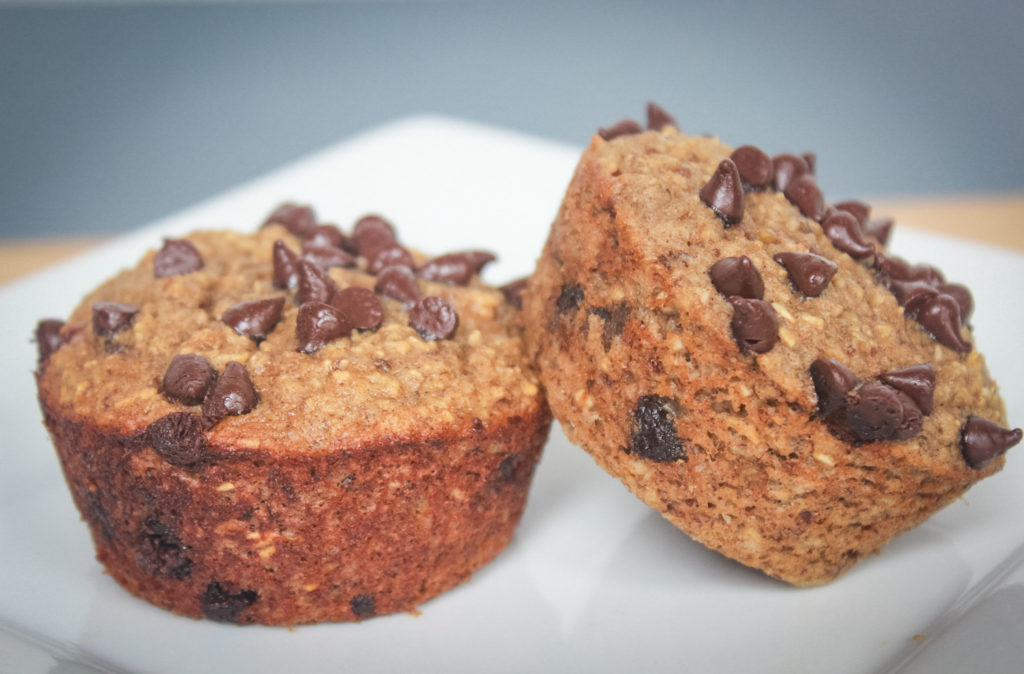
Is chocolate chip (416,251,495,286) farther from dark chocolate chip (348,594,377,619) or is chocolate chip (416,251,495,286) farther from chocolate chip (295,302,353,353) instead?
dark chocolate chip (348,594,377,619)

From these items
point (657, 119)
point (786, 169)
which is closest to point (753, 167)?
point (786, 169)

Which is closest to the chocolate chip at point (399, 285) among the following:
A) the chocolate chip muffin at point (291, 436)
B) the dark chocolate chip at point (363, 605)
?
the chocolate chip muffin at point (291, 436)

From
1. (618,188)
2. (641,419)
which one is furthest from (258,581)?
(618,188)

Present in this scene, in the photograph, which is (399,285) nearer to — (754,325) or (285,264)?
(285,264)

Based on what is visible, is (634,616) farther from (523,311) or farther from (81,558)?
(81,558)

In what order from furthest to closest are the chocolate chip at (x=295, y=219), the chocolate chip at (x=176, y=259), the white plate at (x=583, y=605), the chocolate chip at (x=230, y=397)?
the chocolate chip at (x=295, y=219)
the chocolate chip at (x=176, y=259)
the white plate at (x=583, y=605)
the chocolate chip at (x=230, y=397)

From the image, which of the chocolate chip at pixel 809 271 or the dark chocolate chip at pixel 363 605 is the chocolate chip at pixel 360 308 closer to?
the dark chocolate chip at pixel 363 605

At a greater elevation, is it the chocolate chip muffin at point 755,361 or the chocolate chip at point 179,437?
the chocolate chip muffin at point 755,361
